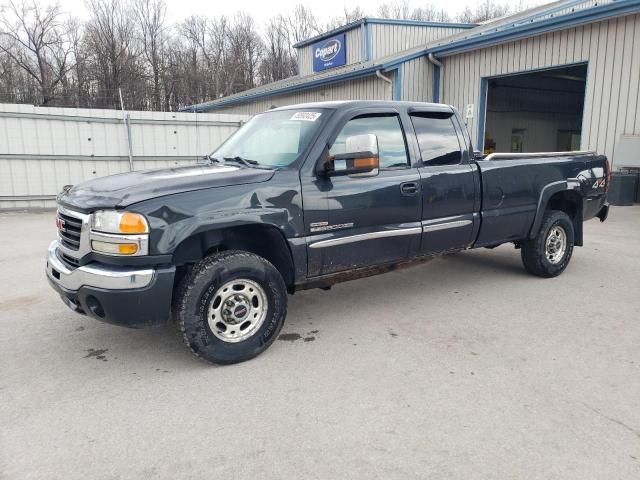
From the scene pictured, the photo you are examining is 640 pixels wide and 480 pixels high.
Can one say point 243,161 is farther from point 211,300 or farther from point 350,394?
point 350,394

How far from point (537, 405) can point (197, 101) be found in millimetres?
44854

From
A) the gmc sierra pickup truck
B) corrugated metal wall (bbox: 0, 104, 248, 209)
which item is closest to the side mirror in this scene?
the gmc sierra pickup truck

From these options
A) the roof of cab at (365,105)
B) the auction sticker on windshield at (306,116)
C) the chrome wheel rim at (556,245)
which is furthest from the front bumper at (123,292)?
the chrome wheel rim at (556,245)

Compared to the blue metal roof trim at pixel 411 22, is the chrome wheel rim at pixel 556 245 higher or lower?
lower

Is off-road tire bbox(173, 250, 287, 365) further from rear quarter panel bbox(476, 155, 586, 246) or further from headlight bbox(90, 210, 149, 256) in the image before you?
rear quarter panel bbox(476, 155, 586, 246)

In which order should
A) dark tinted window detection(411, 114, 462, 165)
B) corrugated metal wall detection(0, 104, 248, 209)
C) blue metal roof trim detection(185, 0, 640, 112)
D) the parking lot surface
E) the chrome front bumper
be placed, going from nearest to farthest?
the parking lot surface → the chrome front bumper → dark tinted window detection(411, 114, 462, 165) → blue metal roof trim detection(185, 0, 640, 112) → corrugated metal wall detection(0, 104, 248, 209)

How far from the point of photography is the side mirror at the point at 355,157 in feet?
12.6

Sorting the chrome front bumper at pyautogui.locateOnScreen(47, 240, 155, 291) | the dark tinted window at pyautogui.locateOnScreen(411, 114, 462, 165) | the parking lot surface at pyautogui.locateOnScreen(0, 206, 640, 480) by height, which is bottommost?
the parking lot surface at pyautogui.locateOnScreen(0, 206, 640, 480)

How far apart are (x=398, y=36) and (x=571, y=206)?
16.6 meters

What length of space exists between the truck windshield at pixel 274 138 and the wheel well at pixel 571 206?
3.35 metres

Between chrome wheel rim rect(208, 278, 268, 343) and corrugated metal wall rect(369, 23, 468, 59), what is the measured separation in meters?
18.3

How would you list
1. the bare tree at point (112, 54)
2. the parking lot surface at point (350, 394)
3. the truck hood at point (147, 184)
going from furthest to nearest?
the bare tree at point (112, 54) → the truck hood at point (147, 184) → the parking lot surface at point (350, 394)

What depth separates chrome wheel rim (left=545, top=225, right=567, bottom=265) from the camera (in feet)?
19.3

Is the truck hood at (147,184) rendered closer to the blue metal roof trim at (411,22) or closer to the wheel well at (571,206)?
the wheel well at (571,206)
